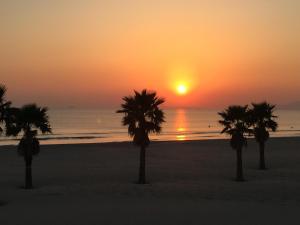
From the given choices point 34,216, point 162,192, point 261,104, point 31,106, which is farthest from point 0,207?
point 261,104

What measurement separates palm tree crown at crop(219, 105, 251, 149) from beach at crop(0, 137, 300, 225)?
3228 millimetres

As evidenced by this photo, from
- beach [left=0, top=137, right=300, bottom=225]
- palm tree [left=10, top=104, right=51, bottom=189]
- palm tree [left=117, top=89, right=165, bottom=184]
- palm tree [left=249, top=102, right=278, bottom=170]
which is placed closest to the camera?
beach [left=0, top=137, right=300, bottom=225]

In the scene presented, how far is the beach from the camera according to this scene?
19.6 m

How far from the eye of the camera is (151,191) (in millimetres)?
27391

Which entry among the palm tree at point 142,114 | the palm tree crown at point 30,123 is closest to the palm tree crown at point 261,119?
the palm tree at point 142,114

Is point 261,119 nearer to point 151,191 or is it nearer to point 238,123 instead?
point 238,123

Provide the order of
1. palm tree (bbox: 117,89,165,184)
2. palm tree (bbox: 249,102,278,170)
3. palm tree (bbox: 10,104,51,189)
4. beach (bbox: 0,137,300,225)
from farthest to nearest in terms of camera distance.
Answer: palm tree (bbox: 249,102,278,170), palm tree (bbox: 117,89,165,184), palm tree (bbox: 10,104,51,189), beach (bbox: 0,137,300,225)

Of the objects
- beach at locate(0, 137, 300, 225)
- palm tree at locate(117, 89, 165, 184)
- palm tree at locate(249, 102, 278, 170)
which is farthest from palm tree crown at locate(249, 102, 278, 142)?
palm tree at locate(117, 89, 165, 184)

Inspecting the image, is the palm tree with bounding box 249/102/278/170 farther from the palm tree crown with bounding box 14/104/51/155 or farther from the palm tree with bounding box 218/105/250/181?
the palm tree crown with bounding box 14/104/51/155

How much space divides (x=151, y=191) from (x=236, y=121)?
945cm

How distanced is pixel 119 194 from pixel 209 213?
761 centimetres

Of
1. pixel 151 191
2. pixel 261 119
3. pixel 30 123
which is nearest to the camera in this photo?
pixel 30 123

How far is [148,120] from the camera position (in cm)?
2980

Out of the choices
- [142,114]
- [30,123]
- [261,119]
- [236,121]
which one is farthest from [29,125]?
[261,119]
